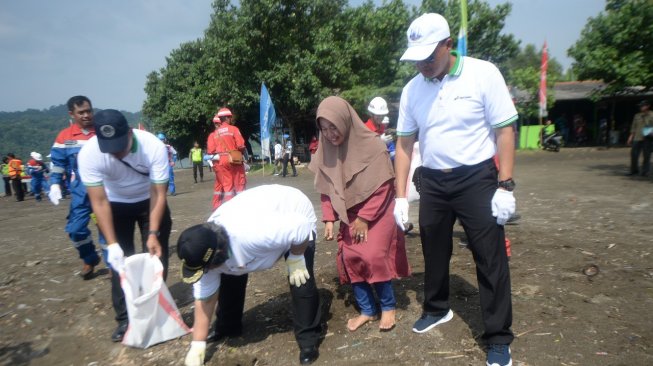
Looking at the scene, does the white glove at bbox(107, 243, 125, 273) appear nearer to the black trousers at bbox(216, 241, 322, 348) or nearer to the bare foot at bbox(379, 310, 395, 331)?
the black trousers at bbox(216, 241, 322, 348)

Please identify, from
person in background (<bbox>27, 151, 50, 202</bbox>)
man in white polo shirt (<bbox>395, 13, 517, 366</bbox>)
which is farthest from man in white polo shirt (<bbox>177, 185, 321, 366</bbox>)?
person in background (<bbox>27, 151, 50, 202</bbox>)

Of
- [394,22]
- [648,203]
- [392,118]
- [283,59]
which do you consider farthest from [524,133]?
[648,203]

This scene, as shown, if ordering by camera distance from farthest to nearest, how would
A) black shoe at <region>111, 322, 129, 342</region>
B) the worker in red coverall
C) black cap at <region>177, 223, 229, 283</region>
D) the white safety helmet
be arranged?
the worker in red coverall
the white safety helmet
black shoe at <region>111, 322, 129, 342</region>
black cap at <region>177, 223, 229, 283</region>

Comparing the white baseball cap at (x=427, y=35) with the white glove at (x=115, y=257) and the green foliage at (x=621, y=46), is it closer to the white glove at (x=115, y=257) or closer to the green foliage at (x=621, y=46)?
the white glove at (x=115, y=257)

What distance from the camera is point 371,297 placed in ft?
9.97

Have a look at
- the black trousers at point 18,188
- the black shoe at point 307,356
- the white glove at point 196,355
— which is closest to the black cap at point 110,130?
the white glove at point 196,355

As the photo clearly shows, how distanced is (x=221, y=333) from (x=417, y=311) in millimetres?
1541

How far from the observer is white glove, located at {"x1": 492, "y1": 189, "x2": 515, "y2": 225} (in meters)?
2.18

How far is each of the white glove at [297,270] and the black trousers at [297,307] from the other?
5cm

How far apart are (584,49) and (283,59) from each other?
42.0 feet

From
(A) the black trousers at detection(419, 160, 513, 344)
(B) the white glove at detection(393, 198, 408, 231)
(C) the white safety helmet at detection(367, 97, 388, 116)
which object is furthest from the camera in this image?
(C) the white safety helmet at detection(367, 97, 388, 116)

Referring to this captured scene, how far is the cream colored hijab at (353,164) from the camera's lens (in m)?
2.77

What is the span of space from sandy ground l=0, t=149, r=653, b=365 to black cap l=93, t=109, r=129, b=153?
4.05ft

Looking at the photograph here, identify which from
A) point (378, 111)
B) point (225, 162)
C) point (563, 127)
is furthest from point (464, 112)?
point (563, 127)
